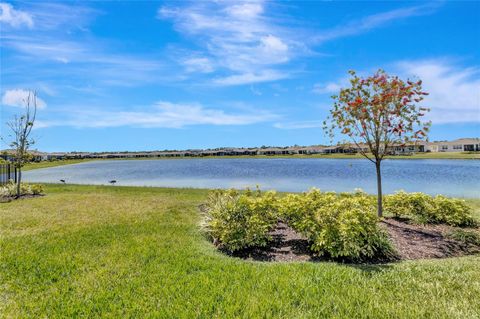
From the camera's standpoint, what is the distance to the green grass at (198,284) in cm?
459

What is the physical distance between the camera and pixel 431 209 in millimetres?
10219

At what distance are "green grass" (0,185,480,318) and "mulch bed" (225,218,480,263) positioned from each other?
0.63m

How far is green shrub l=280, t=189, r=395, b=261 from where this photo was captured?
670cm

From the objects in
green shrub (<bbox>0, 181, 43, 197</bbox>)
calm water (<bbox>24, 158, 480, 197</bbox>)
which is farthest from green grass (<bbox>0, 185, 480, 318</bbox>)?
calm water (<bbox>24, 158, 480, 197</bbox>)

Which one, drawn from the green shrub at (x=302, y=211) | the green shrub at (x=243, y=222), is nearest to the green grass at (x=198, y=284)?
the green shrub at (x=243, y=222)

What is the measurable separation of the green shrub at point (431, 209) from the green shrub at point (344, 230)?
375cm

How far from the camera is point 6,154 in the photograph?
19375 millimetres

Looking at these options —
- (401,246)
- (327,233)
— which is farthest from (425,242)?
(327,233)

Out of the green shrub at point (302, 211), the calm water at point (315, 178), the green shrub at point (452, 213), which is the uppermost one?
the green shrub at point (302, 211)

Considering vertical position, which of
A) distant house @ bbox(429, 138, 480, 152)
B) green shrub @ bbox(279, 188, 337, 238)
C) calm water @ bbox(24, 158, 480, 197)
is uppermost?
distant house @ bbox(429, 138, 480, 152)

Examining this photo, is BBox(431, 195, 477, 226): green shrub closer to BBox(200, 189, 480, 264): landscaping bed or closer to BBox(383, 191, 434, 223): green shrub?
BBox(200, 189, 480, 264): landscaping bed

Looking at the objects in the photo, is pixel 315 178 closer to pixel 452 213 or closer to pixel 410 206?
pixel 410 206

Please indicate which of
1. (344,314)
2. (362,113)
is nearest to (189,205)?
(362,113)

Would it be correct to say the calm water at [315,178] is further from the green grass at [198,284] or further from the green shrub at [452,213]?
the green grass at [198,284]
